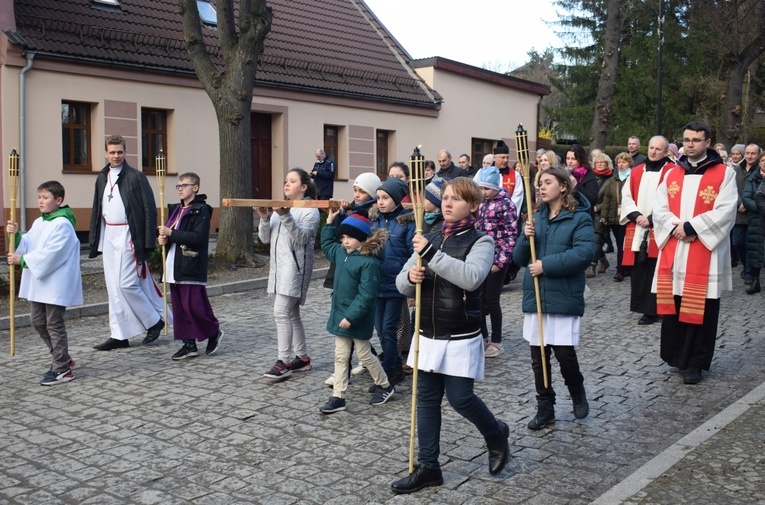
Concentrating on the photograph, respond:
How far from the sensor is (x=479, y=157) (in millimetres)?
29219

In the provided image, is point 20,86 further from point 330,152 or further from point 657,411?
point 657,411

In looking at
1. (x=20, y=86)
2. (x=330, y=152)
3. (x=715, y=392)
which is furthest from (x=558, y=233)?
(x=330, y=152)

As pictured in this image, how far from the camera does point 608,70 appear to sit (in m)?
25.2

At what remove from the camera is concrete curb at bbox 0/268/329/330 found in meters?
10.3

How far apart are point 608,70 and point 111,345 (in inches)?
778

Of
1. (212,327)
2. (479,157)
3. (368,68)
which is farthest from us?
(479,157)

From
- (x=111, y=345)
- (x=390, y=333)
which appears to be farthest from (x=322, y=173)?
(x=390, y=333)

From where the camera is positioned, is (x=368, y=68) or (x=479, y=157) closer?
(x=368, y=68)

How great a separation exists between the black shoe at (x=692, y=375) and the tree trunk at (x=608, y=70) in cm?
1902

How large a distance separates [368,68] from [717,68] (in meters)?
18.7

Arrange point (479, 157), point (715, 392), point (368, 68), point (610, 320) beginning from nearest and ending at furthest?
point (715, 392), point (610, 320), point (368, 68), point (479, 157)

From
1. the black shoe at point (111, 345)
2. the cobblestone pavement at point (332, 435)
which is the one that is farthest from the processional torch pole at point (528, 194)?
the black shoe at point (111, 345)

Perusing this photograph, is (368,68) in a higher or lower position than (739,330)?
higher

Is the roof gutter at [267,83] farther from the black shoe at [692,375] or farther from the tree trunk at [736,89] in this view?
the black shoe at [692,375]
